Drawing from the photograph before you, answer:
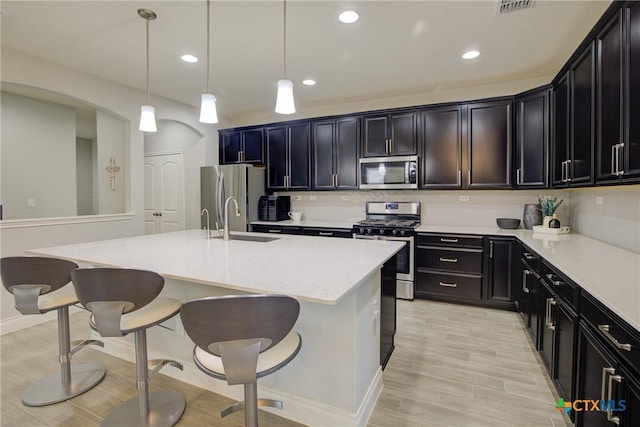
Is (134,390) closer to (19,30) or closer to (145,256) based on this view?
(145,256)

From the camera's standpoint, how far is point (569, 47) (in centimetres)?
296

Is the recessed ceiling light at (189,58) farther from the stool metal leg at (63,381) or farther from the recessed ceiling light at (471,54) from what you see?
the recessed ceiling light at (471,54)

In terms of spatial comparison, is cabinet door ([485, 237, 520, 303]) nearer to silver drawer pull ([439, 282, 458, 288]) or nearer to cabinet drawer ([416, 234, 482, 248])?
cabinet drawer ([416, 234, 482, 248])

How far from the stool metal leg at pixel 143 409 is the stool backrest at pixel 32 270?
2.03 ft

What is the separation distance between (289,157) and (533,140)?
3.20 m

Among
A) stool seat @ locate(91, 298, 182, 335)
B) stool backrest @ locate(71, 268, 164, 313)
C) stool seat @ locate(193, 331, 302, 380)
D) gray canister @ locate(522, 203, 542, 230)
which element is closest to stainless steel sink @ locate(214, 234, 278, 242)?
stool seat @ locate(91, 298, 182, 335)

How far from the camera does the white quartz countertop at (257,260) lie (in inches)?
56.4

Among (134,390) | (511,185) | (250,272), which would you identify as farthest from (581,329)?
(134,390)

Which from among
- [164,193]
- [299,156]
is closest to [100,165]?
[164,193]

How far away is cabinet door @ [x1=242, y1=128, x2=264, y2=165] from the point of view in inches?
202

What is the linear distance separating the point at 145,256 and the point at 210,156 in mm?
3623

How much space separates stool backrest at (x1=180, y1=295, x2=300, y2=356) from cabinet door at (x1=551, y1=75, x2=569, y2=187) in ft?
9.58

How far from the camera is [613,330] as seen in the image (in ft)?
4.05

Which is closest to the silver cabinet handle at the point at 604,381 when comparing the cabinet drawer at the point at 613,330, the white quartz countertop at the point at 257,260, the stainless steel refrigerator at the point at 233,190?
the cabinet drawer at the point at 613,330
